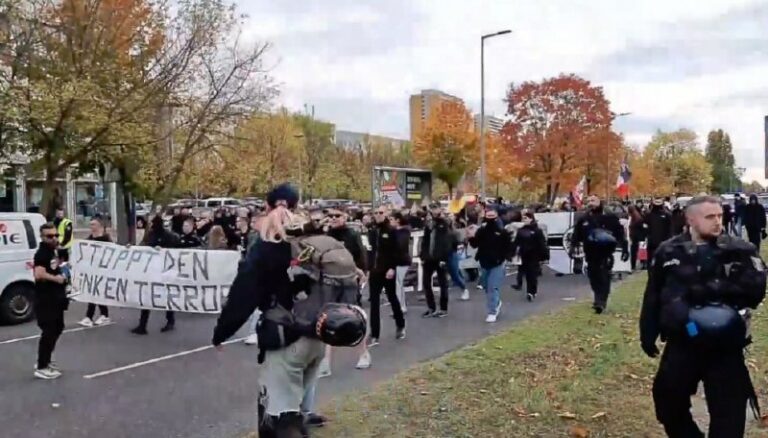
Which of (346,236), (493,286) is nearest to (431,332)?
(493,286)

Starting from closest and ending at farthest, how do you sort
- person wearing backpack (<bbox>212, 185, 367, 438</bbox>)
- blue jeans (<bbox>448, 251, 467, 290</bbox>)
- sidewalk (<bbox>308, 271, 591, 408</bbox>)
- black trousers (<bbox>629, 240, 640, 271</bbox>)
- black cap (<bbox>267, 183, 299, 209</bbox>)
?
person wearing backpack (<bbox>212, 185, 367, 438</bbox>), black cap (<bbox>267, 183, 299, 209</bbox>), sidewalk (<bbox>308, 271, 591, 408</bbox>), blue jeans (<bbox>448, 251, 467, 290</bbox>), black trousers (<bbox>629, 240, 640, 271</bbox>)

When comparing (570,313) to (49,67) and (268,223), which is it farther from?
(49,67)

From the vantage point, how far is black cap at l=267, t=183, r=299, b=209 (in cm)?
476

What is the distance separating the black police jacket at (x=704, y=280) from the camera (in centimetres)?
441

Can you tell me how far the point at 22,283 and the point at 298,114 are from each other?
58.0 m

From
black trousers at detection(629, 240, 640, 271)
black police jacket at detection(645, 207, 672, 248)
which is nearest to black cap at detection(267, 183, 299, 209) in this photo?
black police jacket at detection(645, 207, 672, 248)

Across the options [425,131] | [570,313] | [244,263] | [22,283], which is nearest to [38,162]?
[22,283]

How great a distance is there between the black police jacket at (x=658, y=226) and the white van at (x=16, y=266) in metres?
12.7

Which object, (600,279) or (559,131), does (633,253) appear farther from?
(559,131)

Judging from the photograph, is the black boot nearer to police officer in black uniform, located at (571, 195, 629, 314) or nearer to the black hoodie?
police officer in black uniform, located at (571, 195, 629, 314)

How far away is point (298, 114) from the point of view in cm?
7031

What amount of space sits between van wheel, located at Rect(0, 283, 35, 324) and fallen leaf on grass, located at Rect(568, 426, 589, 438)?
990 cm

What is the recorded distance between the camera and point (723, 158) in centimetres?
13350

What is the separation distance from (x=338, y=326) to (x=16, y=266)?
10387 millimetres
